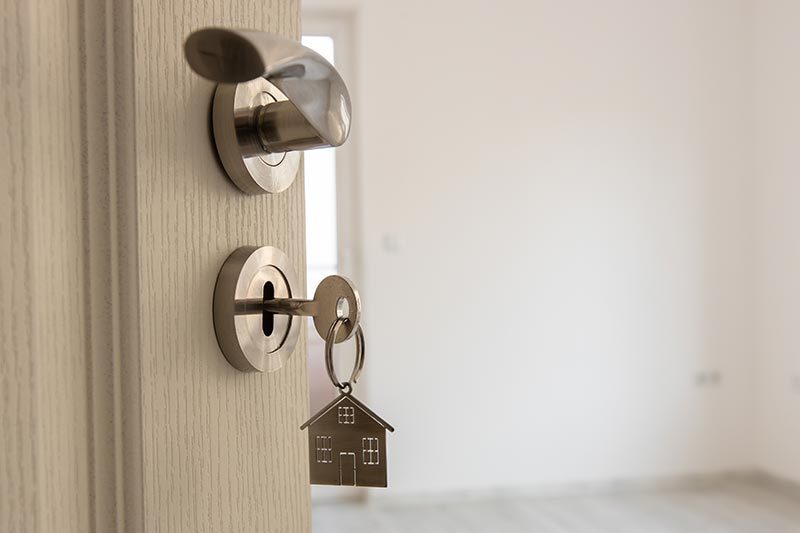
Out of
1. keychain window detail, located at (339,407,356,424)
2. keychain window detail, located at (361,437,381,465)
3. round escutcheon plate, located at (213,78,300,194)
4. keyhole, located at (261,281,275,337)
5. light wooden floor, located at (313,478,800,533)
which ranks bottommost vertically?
light wooden floor, located at (313,478,800,533)

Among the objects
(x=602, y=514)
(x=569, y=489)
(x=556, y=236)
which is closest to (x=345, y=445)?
(x=602, y=514)

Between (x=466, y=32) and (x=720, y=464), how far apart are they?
251 cm

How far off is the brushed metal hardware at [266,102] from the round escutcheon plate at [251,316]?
1.3 inches

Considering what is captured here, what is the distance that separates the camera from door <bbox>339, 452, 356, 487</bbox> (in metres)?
0.42

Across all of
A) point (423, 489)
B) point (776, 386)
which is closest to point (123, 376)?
point (423, 489)

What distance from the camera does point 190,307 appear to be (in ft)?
1.11

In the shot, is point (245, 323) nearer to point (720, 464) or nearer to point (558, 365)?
point (558, 365)

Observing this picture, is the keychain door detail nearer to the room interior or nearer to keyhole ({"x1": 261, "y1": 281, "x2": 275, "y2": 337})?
keyhole ({"x1": 261, "y1": 281, "x2": 275, "y2": 337})

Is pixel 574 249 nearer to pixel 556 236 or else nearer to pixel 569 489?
pixel 556 236

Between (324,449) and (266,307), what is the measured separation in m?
0.09

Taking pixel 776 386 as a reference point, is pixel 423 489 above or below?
below

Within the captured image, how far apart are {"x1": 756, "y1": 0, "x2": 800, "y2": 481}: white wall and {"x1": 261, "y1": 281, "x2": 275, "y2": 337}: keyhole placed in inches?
157

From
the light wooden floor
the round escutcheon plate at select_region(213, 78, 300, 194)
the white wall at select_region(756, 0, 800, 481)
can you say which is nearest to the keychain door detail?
the round escutcheon plate at select_region(213, 78, 300, 194)

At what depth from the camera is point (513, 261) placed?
384 centimetres
